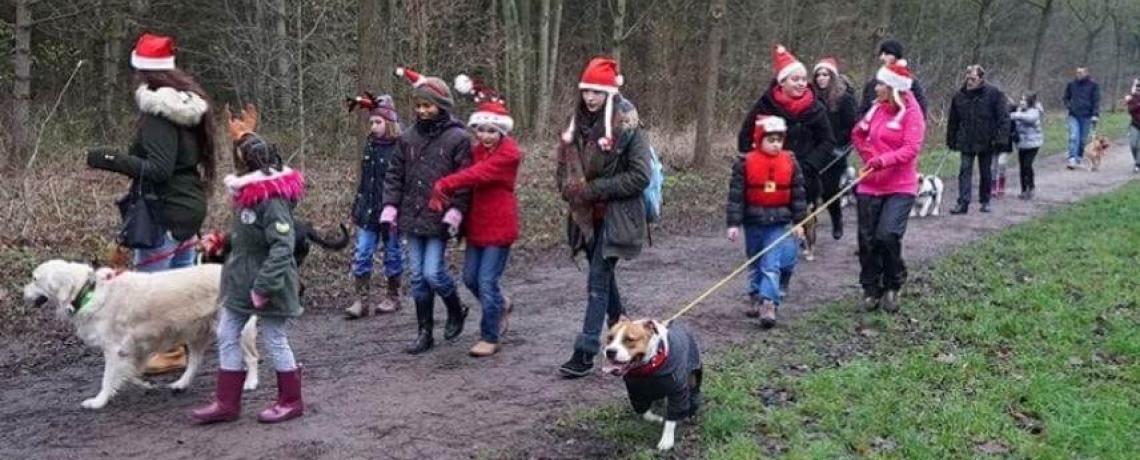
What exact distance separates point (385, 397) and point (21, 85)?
8955 mm

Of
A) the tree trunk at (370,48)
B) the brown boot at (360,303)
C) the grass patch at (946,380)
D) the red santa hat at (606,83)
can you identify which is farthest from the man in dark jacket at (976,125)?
the brown boot at (360,303)

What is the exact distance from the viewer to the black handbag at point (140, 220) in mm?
6074

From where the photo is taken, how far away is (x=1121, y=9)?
4416cm

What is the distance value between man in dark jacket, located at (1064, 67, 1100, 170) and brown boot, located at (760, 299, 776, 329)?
1494cm

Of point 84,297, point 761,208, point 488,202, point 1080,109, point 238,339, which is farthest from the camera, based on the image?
point 1080,109

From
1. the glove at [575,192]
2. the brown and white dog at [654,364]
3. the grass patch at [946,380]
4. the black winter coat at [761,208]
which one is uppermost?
the glove at [575,192]

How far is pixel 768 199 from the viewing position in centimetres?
751

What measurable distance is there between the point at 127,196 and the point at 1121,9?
1904 inches

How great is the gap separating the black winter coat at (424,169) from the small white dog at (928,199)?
8.76 meters

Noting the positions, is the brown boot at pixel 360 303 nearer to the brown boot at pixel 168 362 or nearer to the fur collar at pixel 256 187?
the brown boot at pixel 168 362

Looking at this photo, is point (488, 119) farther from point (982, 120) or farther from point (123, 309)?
point (982, 120)

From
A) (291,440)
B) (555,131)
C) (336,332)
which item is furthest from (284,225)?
(555,131)

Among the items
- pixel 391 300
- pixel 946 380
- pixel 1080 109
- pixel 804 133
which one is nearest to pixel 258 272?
pixel 391 300

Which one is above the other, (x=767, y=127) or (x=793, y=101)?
(x=793, y=101)
